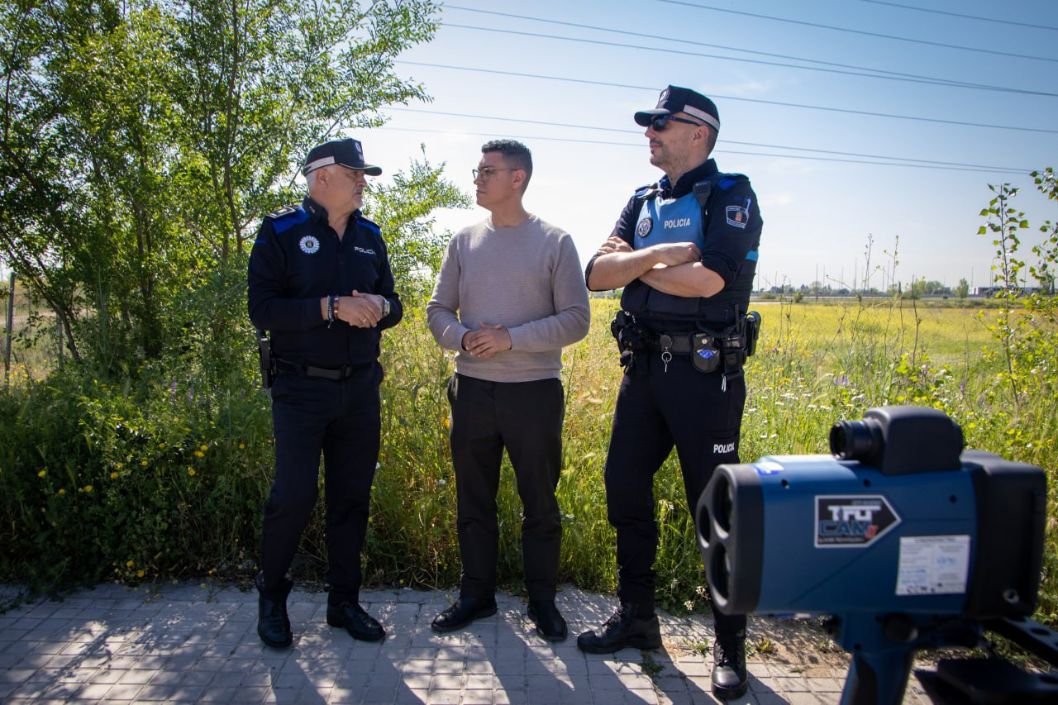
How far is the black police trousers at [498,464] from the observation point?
346 cm

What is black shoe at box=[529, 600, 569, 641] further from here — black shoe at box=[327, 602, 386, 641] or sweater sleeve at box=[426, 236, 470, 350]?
sweater sleeve at box=[426, 236, 470, 350]

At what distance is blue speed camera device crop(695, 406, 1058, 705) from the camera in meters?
1.56

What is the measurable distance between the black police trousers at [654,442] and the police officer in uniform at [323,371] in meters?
1.22

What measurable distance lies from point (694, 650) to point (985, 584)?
1.94m

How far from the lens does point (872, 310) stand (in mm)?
5715

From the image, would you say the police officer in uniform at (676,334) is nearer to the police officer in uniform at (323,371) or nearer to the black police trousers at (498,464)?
the black police trousers at (498,464)

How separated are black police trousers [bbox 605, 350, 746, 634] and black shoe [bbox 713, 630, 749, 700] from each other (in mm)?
47

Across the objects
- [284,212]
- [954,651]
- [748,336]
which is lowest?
[954,651]

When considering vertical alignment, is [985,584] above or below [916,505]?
below

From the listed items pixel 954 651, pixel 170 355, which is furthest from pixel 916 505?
pixel 170 355

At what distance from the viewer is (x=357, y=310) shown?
325 cm

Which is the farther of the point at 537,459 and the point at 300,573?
the point at 300,573

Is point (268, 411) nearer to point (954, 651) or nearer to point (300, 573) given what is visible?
point (300, 573)

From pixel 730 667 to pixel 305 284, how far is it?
8.36 ft
